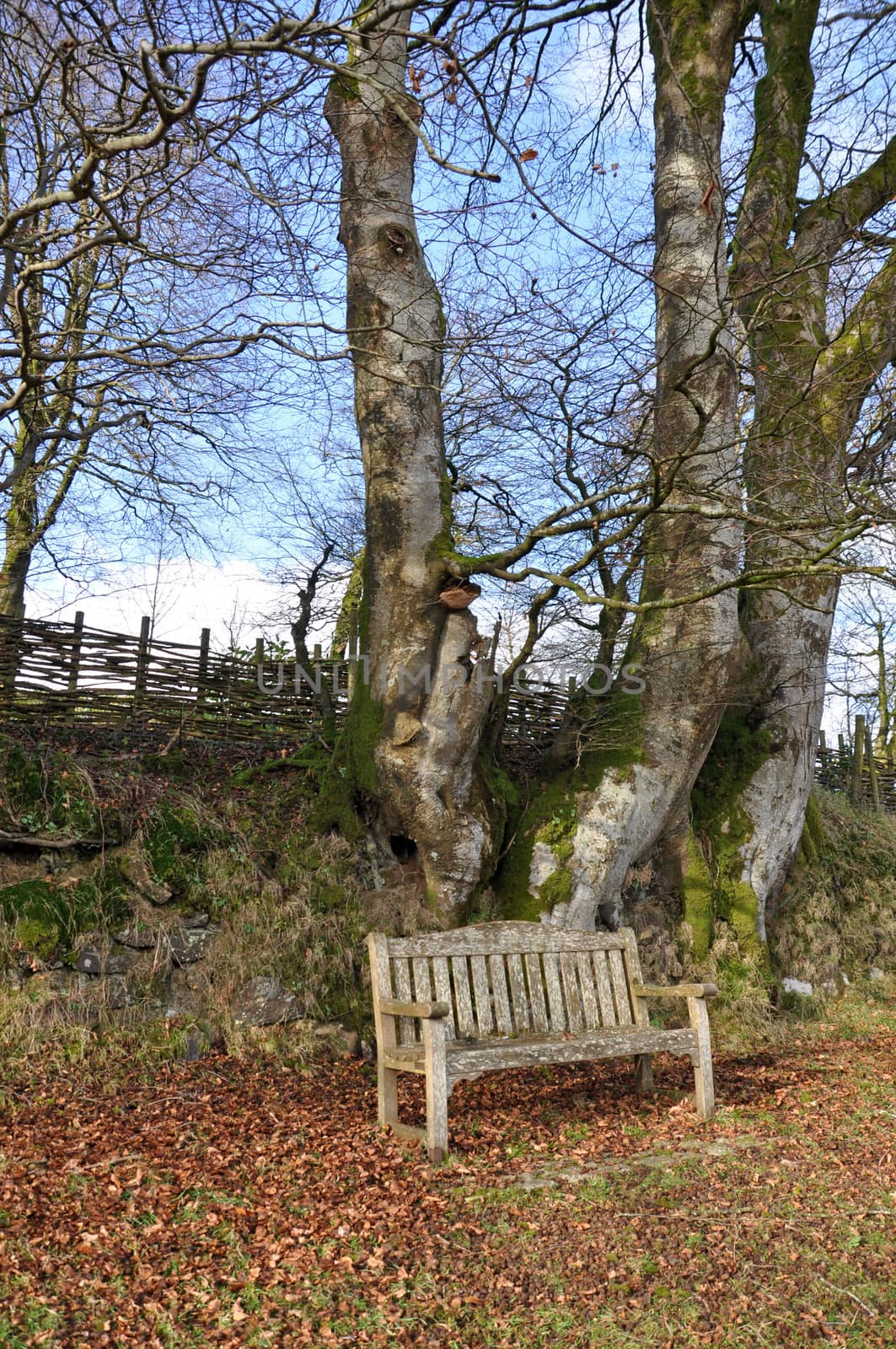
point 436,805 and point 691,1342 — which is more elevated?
point 436,805

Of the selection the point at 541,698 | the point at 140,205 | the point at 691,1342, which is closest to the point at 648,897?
the point at 541,698

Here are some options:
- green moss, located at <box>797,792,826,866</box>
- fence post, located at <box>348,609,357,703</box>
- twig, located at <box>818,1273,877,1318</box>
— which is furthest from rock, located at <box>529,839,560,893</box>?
twig, located at <box>818,1273,877,1318</box>

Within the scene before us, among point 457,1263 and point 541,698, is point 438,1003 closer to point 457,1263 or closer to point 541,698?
point 457,1263

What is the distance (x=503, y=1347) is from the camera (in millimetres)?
2865

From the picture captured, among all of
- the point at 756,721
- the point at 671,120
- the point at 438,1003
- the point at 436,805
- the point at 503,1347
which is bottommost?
the point at 503,1347

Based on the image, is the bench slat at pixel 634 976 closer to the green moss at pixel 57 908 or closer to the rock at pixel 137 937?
the rock at pixel 137 937

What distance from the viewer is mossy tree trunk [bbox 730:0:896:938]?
7949 millimetres

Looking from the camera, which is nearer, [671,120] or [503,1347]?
[503,1347]

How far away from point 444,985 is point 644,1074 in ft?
4.71

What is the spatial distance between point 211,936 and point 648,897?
348 centimetres

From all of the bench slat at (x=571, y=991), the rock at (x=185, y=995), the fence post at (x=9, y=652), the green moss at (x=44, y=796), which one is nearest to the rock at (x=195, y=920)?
the rock at (x=185, y=995)

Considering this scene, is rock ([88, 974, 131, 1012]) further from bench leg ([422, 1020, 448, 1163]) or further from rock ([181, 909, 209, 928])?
bench leg ([422, 1020, 448, 1163])

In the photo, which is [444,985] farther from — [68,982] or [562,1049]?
[68,982]

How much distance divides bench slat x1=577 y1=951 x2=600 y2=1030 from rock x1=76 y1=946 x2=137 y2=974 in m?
2.52
